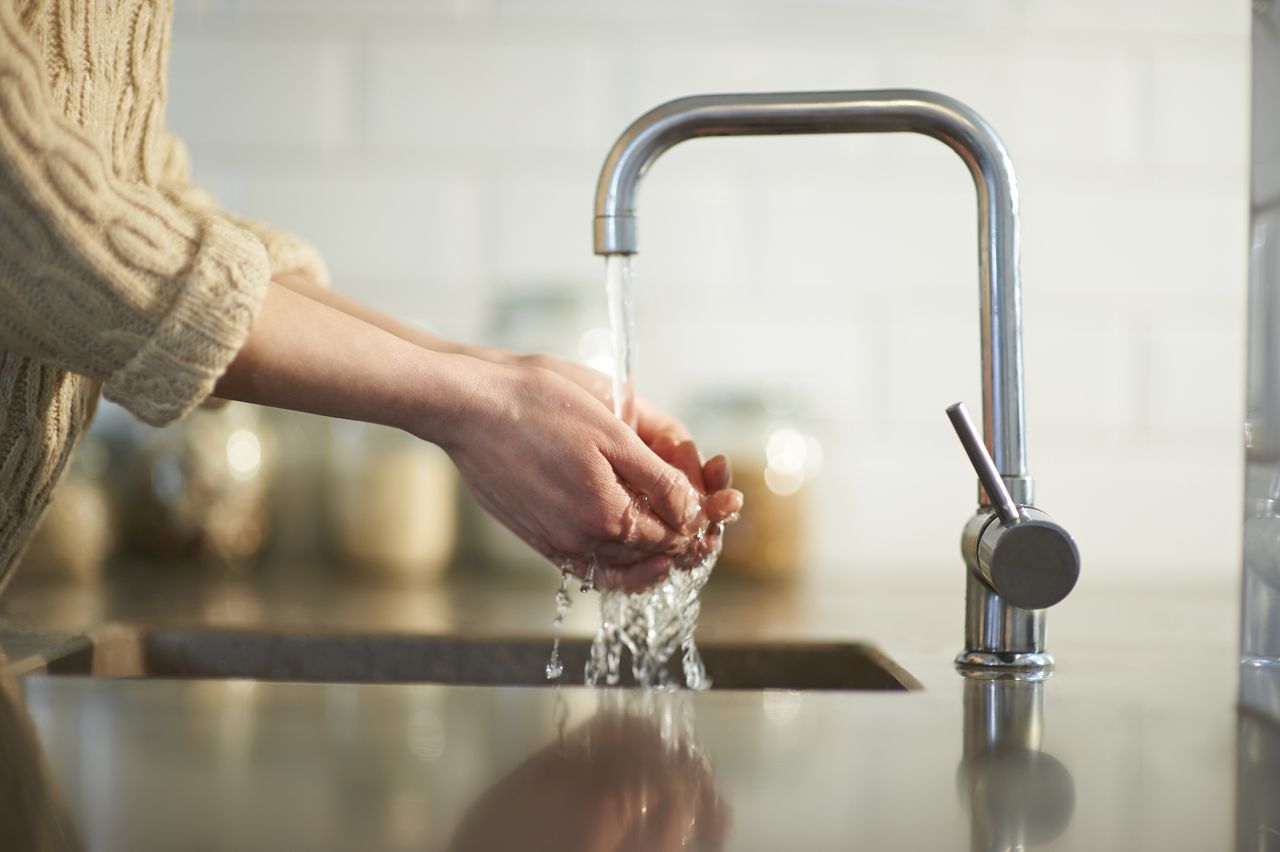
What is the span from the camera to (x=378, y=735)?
56 centimetres

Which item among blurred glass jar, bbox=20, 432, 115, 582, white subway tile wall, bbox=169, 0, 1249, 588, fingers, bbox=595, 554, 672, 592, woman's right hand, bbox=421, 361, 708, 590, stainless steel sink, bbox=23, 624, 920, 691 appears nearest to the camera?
woman's right hand, bbox=421, 361, 708, 590

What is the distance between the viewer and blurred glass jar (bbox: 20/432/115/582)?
1.27 metres

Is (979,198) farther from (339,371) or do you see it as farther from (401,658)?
(401,658)

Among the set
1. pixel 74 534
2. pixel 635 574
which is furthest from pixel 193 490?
pixel 635 574

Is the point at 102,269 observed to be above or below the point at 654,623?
above

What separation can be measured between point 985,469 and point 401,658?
478 mm

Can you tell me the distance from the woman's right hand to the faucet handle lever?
0.51 feet

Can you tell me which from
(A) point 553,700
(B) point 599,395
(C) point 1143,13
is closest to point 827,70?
(C) point 1143,13

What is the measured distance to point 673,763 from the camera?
522mm

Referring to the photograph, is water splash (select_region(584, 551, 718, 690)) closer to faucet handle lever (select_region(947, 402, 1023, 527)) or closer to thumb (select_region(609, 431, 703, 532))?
thumb (select_region(609, 431, 703, 532))

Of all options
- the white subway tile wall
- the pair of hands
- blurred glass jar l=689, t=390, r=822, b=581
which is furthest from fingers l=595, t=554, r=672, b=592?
the white subway tile wall

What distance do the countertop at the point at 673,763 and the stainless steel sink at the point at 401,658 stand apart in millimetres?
111

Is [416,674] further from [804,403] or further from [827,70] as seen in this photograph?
[827,70]

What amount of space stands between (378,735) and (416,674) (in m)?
0.40
